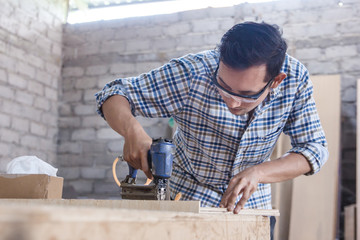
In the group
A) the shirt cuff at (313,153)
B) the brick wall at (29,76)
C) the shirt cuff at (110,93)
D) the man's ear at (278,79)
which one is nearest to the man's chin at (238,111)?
the man's ear at (278,79)

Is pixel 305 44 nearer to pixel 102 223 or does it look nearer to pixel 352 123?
pixel 352 123

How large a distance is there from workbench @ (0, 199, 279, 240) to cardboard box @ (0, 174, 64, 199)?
2.20ft

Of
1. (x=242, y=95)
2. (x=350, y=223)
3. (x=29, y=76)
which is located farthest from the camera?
(x=29, y=76)

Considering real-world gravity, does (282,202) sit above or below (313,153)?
below

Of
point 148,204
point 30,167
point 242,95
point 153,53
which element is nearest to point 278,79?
point 242,95

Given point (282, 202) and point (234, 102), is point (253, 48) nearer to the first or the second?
point (234, 102)

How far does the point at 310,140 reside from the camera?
185 centimetres

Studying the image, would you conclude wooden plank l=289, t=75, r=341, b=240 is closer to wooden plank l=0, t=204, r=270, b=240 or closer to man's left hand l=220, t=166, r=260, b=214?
man's left hand l=220, t=166, r=260, b=214

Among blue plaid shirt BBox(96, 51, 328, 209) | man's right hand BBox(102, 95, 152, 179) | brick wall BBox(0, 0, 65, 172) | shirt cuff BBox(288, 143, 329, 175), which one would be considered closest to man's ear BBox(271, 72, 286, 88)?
blue plaid shirt BBox(96, 51, 328, 209)

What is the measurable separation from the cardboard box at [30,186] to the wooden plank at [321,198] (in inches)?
99.6

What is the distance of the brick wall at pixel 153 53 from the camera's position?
4.25 meters

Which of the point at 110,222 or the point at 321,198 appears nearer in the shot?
the point at 110,222

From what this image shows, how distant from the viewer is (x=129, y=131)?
5.36ft

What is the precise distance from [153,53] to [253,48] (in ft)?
11.1
